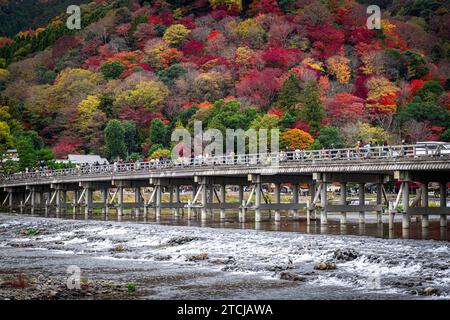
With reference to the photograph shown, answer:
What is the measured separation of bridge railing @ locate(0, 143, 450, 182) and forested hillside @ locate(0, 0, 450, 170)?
79.2 ft

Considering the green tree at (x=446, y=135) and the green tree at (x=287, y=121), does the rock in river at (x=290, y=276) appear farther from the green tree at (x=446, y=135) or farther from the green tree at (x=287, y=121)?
the green tree at (x=446, y=135)

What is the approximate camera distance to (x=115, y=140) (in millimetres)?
117250

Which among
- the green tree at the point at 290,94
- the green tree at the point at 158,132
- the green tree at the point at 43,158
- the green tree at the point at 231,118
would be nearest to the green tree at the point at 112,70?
the green tree at the point at 158,132

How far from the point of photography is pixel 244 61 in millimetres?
140500

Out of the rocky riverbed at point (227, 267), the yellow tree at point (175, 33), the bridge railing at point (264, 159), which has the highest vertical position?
the yellow tree at point (175, 33)

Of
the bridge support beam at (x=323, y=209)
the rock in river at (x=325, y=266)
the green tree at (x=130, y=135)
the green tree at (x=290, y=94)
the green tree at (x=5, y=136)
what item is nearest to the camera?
the rock in river at (x=325, y=266)

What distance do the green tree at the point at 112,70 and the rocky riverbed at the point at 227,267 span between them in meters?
107

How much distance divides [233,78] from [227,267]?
352ft

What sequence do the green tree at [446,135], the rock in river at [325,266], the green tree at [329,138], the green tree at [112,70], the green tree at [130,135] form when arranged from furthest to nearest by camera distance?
1. the green tree at [112,70]
2. the green tree at [130,135]
3. the green tree at [446,135]
4. the green tree at [329,138]
5. the rock in river at [325,266]

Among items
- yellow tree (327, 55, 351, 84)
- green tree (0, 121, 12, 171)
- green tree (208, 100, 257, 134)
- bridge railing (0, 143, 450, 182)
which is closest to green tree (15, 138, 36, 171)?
bridge railing (0, 143, 450, 182)

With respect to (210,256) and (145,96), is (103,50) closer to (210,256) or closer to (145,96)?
(145,96)

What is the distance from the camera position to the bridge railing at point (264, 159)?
1780 inches

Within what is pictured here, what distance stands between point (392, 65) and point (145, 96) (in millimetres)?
42652
